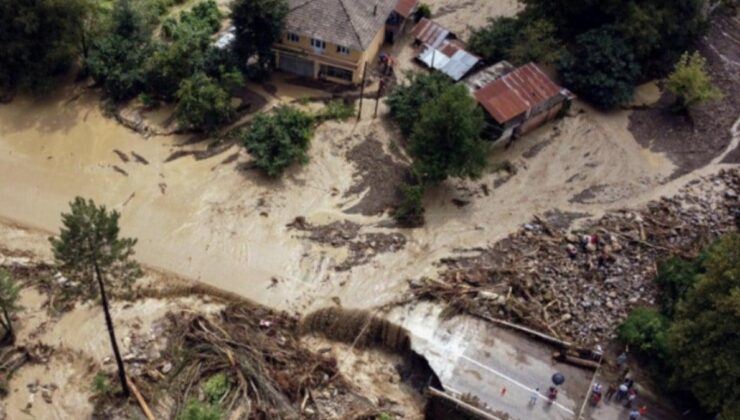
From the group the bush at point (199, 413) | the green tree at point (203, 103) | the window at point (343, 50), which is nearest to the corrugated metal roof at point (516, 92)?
the window at point (343, 50)

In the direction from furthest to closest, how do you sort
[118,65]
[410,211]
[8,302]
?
1. [118,65]
2. [410,211]
3. [8,302]

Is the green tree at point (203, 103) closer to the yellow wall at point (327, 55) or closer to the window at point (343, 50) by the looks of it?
the yellow wall at point (327, 55)

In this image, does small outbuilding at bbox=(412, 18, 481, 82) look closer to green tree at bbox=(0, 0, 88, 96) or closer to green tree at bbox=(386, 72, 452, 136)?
green tree at bbox=(386, 72, 452, 136)

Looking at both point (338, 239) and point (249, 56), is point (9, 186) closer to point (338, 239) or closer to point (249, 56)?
point (249, 56)

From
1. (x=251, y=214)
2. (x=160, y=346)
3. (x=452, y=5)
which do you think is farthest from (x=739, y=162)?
(x=160, y=346)

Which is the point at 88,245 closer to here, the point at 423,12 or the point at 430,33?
the point at 430,33

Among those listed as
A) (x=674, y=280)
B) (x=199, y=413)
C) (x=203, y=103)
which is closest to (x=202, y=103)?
(x=203, y=103)
